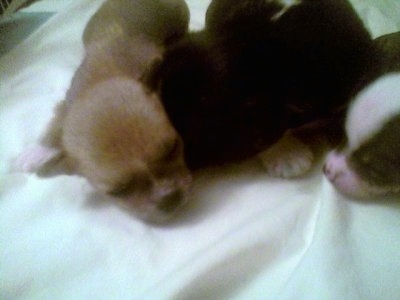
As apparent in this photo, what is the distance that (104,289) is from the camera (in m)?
0.93

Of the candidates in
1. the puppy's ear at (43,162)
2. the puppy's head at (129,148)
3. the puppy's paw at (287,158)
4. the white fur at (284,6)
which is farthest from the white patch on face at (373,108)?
the puppy's ear at (43,162)

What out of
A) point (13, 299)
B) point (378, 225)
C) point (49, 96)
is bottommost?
point (378, 225)

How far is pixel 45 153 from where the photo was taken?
1.22m

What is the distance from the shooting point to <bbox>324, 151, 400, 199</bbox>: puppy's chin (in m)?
1.00

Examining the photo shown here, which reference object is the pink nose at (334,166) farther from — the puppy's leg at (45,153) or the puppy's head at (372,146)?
the puppy's leg at (45,153)

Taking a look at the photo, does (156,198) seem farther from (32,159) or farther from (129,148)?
(32,159)

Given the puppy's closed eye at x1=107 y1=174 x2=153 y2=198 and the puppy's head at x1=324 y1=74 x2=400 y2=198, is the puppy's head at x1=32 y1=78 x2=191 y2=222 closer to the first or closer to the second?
the puppy's closed eye at x1=107 y1=174 x2=153 y2=198

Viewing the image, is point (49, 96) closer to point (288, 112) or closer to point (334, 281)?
point (288, 112)

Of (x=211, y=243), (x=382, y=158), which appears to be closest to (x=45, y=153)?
(x=211, y=243)

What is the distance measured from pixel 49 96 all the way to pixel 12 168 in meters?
0.35

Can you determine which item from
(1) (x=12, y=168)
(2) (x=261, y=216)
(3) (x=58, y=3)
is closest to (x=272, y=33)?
(2) (x=261, y=216)

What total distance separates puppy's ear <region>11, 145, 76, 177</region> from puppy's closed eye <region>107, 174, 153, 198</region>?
167mm

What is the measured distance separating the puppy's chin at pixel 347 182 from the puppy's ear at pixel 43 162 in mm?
690

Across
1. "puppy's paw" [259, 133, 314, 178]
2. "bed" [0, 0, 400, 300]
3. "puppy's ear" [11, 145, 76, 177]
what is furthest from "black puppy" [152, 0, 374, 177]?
"puppy's ear" [11, 145, 76, 177]
